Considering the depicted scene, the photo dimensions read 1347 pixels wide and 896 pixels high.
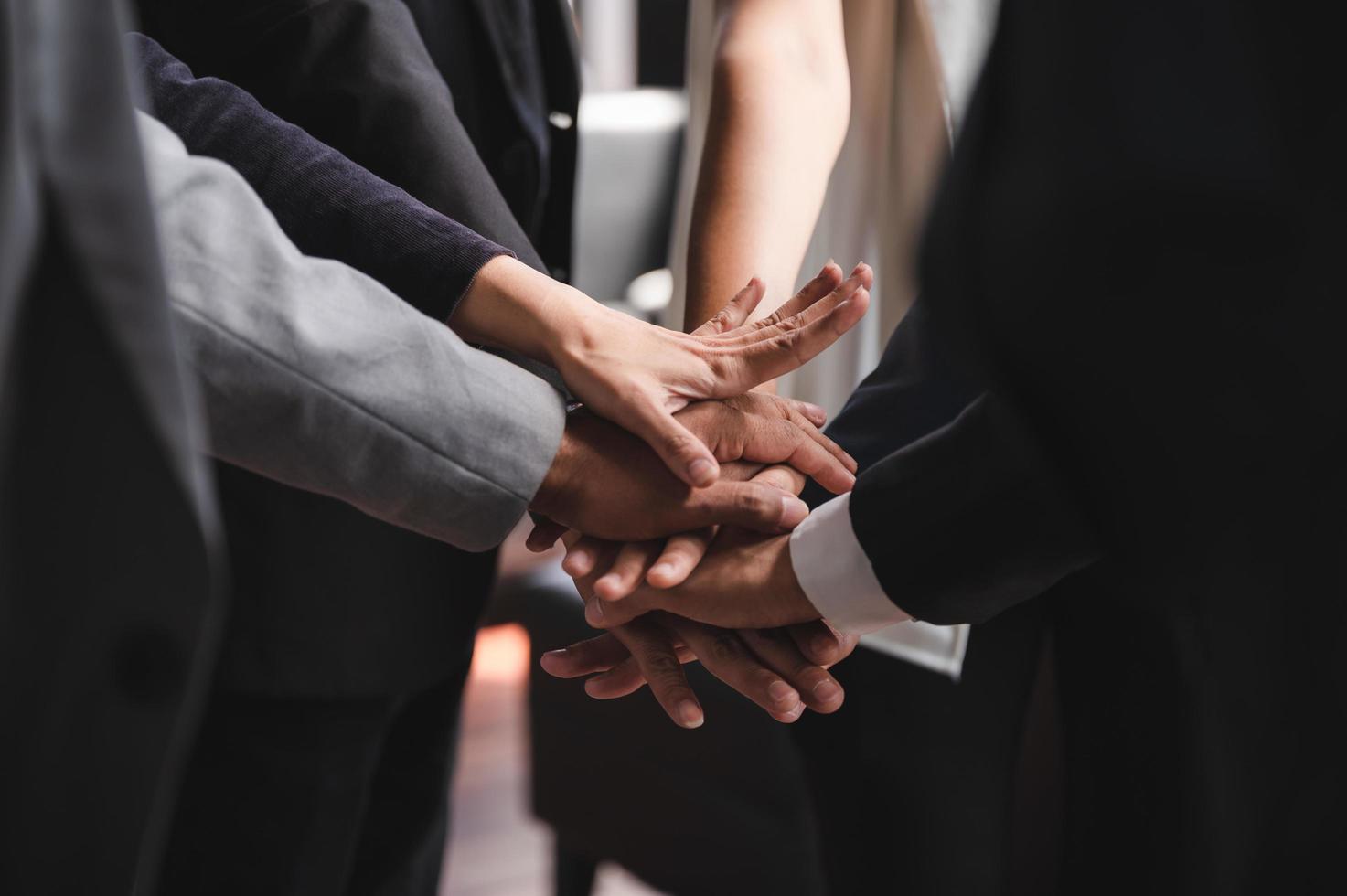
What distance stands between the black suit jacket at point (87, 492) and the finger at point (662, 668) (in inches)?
20.8

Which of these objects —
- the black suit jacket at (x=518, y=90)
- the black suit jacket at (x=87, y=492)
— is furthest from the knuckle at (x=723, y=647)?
the black suit jacket at (x=87, y=492)

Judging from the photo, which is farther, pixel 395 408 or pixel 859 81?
pixel 859 81

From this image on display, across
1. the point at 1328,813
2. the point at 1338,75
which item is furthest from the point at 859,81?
the point at 1328,813

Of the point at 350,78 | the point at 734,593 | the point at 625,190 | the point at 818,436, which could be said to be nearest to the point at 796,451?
the point at 818,436

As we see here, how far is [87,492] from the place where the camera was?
0.47 metres

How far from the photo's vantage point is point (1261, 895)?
0.60m

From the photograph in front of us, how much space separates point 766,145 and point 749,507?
0.42 meters

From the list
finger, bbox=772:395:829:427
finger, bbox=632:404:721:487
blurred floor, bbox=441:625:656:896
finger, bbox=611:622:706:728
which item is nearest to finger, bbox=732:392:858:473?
finger, bbox=772:395:829:427

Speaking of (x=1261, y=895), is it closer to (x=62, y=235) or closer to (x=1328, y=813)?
(x=1328, y=813)

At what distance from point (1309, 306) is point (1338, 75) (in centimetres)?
10

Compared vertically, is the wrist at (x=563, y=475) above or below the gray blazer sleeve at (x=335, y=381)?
below

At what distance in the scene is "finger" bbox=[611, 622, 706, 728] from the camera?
96 cm

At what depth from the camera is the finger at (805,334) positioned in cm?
97

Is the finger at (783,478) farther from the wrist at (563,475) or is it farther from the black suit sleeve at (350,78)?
the black suit sleeve at (350,78)
